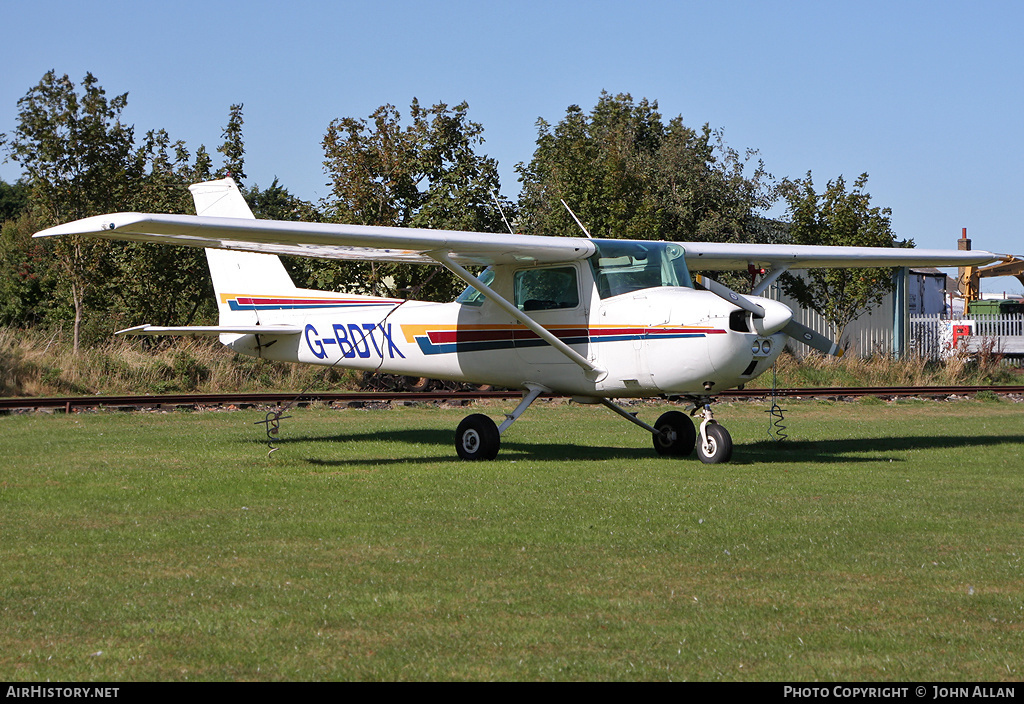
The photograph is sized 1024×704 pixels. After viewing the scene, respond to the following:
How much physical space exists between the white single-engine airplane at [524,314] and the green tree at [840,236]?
16.0 metres

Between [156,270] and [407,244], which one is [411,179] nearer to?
[156,270]

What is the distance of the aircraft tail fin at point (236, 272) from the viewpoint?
52.3 ft

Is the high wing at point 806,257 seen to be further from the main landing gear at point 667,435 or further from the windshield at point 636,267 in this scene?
the main landing gear at point 667,435

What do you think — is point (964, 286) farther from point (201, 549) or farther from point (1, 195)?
point (1, 195)

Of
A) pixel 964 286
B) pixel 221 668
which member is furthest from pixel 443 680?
pixel 964 286

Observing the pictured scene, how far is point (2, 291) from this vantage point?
38.1 meters

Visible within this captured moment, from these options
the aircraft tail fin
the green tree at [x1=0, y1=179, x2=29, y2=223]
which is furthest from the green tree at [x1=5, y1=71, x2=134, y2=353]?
the green tree at [x1=0, y1=179, x2=29, y2=223]

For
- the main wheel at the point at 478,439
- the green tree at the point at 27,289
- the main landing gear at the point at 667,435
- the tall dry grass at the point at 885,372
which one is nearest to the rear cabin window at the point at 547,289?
the main landing gear at the point at 667,435

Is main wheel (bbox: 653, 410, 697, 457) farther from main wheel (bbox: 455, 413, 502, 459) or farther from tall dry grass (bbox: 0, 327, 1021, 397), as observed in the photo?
tall dry grass (bbox: 0, 327, 1021, 397)

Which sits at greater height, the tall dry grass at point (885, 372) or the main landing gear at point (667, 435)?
the tall dry grass at point (885, 372)

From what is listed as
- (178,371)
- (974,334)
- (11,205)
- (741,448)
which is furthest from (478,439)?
(11,205)

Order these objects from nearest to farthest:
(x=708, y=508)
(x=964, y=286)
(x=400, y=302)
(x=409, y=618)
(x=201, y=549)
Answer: (x=409, y=618)
(x=201, y=549)
(x=708, y=508)
(x=400, y=302)
(x=964, y=286)
